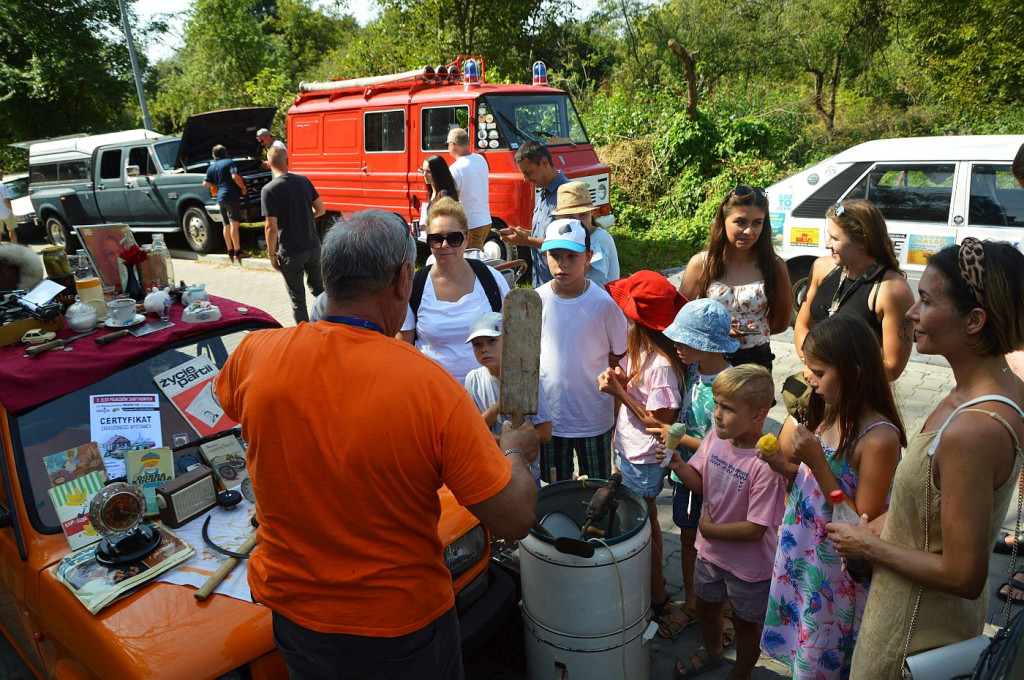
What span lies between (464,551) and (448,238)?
1578 mm

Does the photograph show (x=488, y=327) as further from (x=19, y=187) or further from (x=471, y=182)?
(x=19, y=187)

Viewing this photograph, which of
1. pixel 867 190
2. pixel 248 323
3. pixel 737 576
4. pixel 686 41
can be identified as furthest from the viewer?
pixel 686 41

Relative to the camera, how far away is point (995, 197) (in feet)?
19.4

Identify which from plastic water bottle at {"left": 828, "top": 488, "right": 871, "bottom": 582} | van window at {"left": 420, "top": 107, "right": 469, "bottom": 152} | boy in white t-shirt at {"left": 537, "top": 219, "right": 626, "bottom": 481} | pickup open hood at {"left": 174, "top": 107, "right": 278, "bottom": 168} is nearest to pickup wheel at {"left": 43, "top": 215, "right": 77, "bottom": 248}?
pickup open hood at {"left": 174, "top": 107, "right": 278, "bottom": 168}

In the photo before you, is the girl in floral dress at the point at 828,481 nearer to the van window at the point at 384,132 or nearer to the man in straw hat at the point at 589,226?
the man in straw hat at the point at 589,226

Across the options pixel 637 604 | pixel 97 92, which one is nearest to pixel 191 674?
pixel 637 604

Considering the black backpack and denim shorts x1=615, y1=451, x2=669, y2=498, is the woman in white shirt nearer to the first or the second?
the black backpack

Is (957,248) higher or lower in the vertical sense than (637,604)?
higher

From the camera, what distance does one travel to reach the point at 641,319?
310 cm

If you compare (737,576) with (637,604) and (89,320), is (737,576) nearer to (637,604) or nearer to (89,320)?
(637,604)

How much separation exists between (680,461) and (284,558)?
1.64 metres

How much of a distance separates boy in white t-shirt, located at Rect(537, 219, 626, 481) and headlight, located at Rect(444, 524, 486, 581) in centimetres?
76

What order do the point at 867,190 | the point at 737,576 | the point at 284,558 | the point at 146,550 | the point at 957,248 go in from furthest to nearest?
the point at 867,190 → the point at 737,576 → the point at 146,550 → the point at 957,248 → the point at 284,558

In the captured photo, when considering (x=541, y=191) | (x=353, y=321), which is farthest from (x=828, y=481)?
(x=541, y=191)
